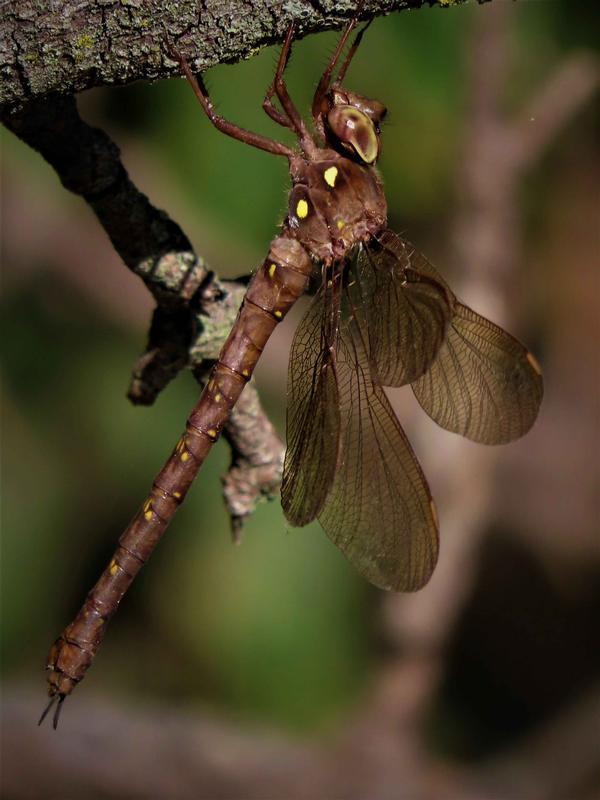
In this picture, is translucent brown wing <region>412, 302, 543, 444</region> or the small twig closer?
the small twig

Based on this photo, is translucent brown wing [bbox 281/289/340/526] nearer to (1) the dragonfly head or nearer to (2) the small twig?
(2) the small twig

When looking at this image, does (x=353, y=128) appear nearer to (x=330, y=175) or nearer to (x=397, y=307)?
(x=330, y=175)

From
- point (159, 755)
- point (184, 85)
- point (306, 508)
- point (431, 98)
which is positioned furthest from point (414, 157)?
point (159, 755)

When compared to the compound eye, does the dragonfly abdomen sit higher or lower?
lower

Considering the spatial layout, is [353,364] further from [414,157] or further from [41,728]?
[41,728]

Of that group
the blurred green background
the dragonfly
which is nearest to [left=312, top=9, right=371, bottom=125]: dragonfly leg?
the dragonfly

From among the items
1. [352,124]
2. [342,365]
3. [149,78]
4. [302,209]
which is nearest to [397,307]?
[342,365]
